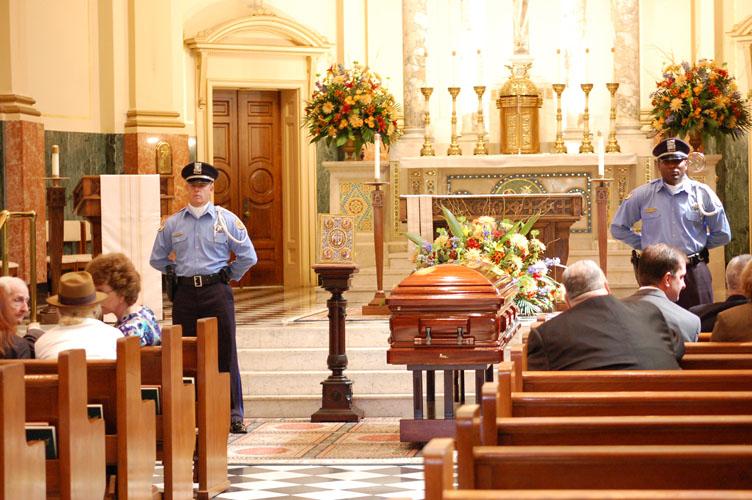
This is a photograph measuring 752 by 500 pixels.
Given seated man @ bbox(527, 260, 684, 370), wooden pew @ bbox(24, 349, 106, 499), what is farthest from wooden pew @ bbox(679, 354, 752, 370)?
wooden pew @ bbox(24, 349, 106, 499)

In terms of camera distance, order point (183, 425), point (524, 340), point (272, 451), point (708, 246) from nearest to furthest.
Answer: point (524, 340)
point (183, 425)
point (272, 451)
point (708, 246)

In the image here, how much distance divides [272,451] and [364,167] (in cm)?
635

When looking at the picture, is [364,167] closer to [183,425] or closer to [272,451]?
[272,451]

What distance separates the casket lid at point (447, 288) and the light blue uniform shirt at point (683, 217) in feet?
3.95

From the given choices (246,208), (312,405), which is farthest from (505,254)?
(246,208)

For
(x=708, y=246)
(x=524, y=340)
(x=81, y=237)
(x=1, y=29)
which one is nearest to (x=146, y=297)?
(x=81, y=237)

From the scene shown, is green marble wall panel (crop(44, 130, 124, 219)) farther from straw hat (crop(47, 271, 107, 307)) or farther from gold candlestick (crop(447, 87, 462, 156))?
straw hat (crop(47, 271, 107, 307))

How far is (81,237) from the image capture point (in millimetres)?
11852

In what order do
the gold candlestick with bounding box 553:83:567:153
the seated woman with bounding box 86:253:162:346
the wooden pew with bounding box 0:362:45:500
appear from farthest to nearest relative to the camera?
the gold candlestick with bounding box 553:83:567:153
the seated woman with bounding box 86:253:162:346
the wooden pew with bounding box 0:362:45:500

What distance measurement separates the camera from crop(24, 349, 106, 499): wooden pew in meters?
4.12

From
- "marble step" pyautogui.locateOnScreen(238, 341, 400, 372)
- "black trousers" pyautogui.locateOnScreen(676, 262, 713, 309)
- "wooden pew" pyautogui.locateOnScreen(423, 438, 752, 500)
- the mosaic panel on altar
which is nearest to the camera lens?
"wooden pew" pyautogui.locateOnScreen(423, 438, 752, 500)

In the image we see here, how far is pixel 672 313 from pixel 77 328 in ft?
7.37

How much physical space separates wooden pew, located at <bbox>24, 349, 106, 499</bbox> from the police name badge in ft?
20.1

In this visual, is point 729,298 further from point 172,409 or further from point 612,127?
point 612,127
